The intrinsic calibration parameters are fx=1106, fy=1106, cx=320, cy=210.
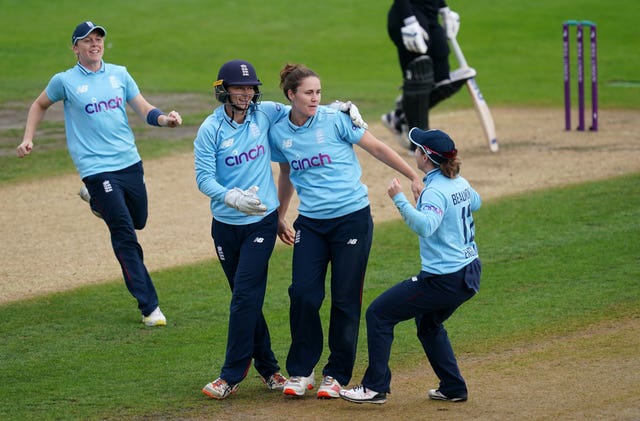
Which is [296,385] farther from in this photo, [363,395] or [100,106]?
[100,106]

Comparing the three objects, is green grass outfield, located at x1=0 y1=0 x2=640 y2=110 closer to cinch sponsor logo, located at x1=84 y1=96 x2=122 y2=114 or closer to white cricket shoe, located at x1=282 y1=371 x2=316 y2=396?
cinch sponsor logo, located at x1=84 y1=96 x2=122 y2=114

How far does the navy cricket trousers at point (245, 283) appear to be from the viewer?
7.08 meters

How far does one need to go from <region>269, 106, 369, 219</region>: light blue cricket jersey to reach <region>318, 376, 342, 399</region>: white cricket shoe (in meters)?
1.05

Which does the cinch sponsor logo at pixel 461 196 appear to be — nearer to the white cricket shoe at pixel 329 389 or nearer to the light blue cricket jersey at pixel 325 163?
the light blue cricket jersey at pixel 325 163

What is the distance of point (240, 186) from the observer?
7.18 m

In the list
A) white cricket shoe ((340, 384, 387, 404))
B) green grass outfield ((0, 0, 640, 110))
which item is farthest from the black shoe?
green grass outfield ((0, 0, 640, 110))

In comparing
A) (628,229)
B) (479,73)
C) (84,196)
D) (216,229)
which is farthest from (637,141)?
(216,229)

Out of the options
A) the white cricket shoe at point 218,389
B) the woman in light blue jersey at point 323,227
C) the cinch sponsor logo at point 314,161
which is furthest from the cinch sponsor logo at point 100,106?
the white cricket shoe at point 218,389

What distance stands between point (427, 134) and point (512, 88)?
53.2 ft

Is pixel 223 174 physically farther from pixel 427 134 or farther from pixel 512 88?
pixel 512 88

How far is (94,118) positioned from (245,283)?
9.32 ft

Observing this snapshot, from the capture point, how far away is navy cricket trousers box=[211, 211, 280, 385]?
279 inches

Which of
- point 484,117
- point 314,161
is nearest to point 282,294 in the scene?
point 314,161

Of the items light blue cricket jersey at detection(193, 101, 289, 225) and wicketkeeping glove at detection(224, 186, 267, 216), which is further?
light blue cricket jersey at detection(193, 101, 289, 225)
